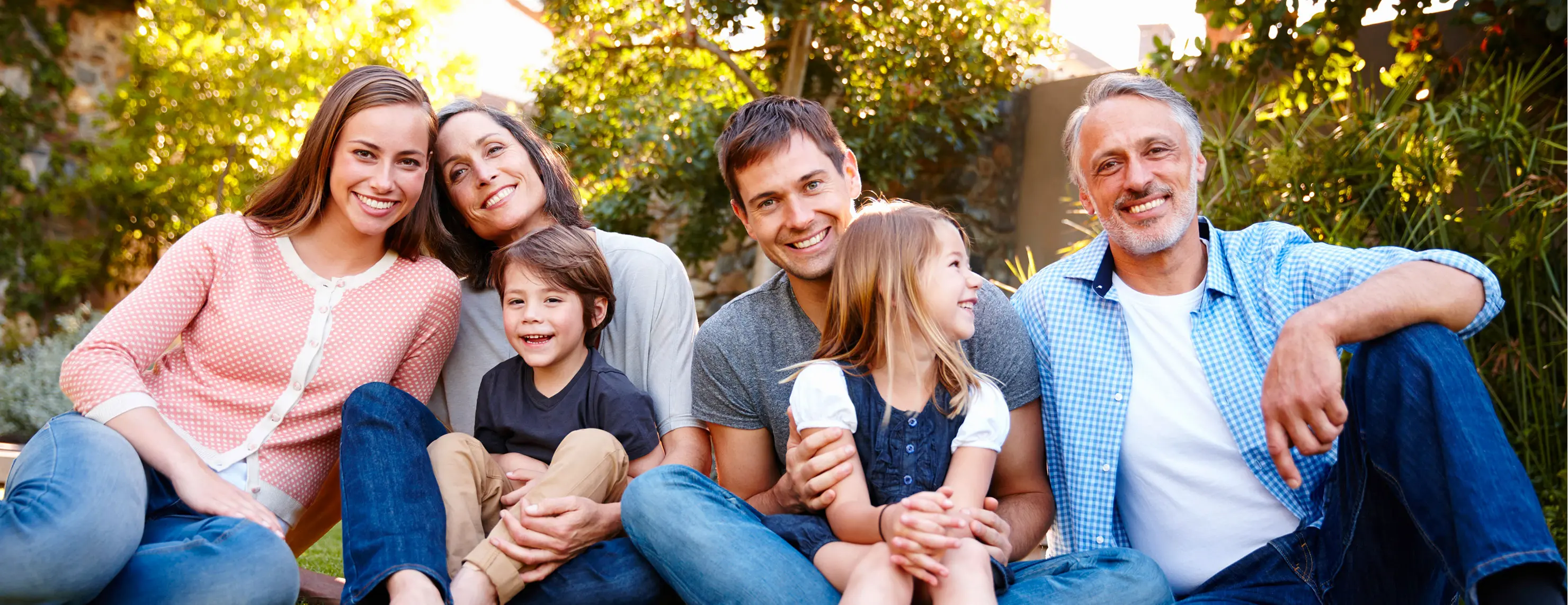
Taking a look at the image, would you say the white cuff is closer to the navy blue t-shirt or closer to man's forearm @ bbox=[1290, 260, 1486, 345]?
the navy blue t-shirt

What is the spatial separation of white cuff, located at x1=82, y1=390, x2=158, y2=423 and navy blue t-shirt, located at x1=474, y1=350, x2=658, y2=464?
67 centimetres

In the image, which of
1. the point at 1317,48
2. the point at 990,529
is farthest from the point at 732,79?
the point at 990,529

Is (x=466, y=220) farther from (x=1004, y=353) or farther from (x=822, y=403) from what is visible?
(x=1004, y=353)

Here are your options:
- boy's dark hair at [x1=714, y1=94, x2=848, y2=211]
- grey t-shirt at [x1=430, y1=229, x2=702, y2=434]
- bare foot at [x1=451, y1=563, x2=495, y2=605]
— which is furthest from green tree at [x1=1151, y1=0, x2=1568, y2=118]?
bare foot at [x1=451, y1=563, x2=495, y2=605]

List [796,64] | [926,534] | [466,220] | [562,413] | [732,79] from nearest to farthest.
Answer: [926,534] < [562,413] < [466,220] < [796,64] < [732,79]

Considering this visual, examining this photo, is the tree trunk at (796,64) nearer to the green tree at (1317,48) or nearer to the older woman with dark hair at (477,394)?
the green tree at (1317,48)

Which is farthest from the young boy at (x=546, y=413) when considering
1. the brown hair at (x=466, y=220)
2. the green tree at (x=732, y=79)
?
the green tree at (x=732, y=79)

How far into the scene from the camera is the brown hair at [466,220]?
2656 mm

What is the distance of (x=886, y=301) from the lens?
205 cm

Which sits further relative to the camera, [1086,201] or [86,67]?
[86,67]

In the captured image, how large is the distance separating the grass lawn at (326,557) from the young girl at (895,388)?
191 cm

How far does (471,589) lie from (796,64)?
4656mm

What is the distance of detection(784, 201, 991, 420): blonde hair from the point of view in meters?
2.05

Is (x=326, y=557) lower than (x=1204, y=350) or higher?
lower
